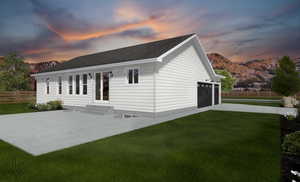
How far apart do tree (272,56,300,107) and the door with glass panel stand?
1732 cm

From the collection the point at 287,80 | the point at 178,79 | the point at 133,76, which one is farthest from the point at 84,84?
the point at 287,80

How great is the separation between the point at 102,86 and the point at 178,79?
213 inches

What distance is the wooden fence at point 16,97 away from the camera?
18.3 meters

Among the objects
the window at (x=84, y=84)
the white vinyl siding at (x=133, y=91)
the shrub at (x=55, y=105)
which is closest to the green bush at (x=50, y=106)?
the shrub at (x=55, y=105)

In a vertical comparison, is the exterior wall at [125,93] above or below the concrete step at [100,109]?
above

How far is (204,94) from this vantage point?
14273 mm

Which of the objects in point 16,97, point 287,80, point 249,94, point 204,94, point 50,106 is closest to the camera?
point 50,106

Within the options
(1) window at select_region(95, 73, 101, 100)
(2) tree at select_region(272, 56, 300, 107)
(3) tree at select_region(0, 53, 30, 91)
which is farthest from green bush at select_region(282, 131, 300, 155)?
(3) tree at select_region(0, 53, 30, 91)

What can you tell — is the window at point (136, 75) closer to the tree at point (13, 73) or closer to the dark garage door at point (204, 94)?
the dark garage door at point (204, 94)

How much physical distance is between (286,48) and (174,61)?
130 ft

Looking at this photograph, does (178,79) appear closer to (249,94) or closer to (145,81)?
(145,81)

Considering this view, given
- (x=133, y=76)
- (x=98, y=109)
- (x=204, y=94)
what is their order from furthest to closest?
(x=204, y=94) → (x=98, y=109) → (x=133, y=76)

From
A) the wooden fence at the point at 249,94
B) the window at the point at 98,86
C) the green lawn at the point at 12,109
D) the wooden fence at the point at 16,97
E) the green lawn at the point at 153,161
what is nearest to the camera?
the green lawn at the point at 153,161

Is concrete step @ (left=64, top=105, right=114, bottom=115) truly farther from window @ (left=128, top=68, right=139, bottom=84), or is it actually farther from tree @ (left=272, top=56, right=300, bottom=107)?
tree @ (left=272, top=56, right=300, bottom=107)
